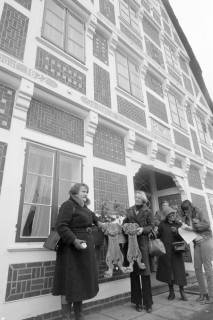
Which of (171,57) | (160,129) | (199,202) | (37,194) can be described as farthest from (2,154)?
(171,57)

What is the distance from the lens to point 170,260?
448cm

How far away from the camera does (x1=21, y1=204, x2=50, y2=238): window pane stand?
3.66 metres

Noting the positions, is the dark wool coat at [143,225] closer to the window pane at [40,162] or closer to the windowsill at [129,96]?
the window pane at [40,162]

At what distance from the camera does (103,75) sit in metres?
6.20

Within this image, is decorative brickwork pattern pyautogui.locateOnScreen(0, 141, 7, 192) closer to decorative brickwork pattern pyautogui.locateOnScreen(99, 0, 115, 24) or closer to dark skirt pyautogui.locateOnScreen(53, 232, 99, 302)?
dark skirt pyautogui.locateOnScreen(53, 232, 99, 302)

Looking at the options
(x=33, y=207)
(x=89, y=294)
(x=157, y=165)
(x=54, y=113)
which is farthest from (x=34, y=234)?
(x=157, y=165)

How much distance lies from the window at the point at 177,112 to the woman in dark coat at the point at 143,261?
5642 mm

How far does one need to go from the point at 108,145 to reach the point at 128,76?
2.92 metres

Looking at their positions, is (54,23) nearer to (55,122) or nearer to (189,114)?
(55,122)

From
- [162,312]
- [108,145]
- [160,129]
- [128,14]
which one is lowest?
[162,312]

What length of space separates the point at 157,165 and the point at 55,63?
3895mm

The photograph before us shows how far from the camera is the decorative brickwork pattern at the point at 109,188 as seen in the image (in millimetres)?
4855

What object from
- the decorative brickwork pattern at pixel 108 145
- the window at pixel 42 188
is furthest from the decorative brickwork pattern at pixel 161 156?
the window at pixel 42 188

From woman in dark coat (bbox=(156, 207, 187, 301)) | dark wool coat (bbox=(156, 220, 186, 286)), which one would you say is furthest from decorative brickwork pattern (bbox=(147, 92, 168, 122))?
dark wool coat (bbox=(156, 220, 186, 286))
